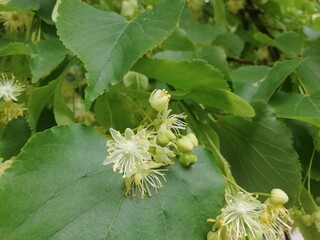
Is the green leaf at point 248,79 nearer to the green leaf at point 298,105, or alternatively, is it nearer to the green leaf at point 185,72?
the green leaf at point 298,105

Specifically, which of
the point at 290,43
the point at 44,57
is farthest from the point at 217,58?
the point at 44,57

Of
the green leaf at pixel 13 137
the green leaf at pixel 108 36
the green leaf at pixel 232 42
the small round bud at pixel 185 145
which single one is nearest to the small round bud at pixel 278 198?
the small round bud at pixel 185 145

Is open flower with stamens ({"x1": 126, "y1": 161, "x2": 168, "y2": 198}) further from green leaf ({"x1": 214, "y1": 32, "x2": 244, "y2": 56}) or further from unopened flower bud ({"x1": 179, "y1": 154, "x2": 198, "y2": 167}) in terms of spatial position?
green leaf ({"x1": 214, "y1": 32, "x2": 244, "y2": 56})

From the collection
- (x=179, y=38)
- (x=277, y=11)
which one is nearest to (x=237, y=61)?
(x=277, y=11)

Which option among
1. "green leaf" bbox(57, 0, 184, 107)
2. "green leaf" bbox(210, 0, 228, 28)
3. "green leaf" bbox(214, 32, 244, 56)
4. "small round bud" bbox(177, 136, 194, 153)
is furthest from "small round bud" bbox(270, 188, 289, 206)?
"green leaf" bbox(214, 32, 244, 56)

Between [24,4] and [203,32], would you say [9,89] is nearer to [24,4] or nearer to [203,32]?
[24,4]

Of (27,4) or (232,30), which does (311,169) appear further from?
(232,30)
